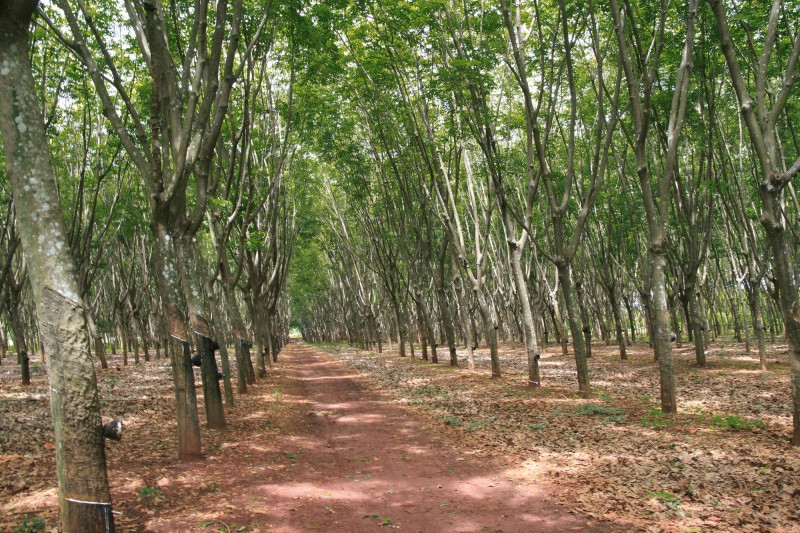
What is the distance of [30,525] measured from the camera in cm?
480

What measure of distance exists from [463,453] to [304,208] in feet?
68.2

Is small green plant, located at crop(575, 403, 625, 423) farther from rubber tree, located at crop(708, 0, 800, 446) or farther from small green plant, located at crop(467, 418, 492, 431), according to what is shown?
rubber tree, located at crop(708, 0, 800, 446)

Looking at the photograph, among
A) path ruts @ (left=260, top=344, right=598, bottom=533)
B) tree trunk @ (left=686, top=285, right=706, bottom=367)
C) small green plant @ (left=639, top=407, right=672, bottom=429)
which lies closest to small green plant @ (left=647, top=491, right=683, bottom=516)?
path ruts @ (left=260, top=344, right=598, bottom=533)

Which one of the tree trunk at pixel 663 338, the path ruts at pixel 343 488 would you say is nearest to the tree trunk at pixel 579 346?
the tree trunk at pixel 663 338

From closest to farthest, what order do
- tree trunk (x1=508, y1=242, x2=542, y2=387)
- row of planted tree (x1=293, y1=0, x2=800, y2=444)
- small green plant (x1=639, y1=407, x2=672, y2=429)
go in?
small green plant (x1=639, y1=407, x2=672, y2=429), row of planted tree (x1=293, y1=0, x2=800, y2=444), tree trunk (x1=508, y1=242, x2=542, y2=387)

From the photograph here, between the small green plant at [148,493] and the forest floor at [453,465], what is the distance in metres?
0.02

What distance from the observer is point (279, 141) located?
60.6 feet

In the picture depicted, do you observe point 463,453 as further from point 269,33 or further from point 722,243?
point 722,243

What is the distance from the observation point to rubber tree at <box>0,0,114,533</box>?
4.22m

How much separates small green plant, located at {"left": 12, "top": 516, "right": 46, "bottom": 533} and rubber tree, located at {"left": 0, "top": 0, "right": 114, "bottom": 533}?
2.75ft

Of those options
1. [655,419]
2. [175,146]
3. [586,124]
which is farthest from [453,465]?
[586,124]

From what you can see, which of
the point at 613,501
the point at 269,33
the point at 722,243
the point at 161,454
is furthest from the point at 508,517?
the point at 722,243

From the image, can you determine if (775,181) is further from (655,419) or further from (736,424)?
(655,419)

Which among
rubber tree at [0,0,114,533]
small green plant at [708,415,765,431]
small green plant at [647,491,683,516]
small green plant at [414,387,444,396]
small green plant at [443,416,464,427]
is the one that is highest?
rubber tree at [0,0,114,533]
